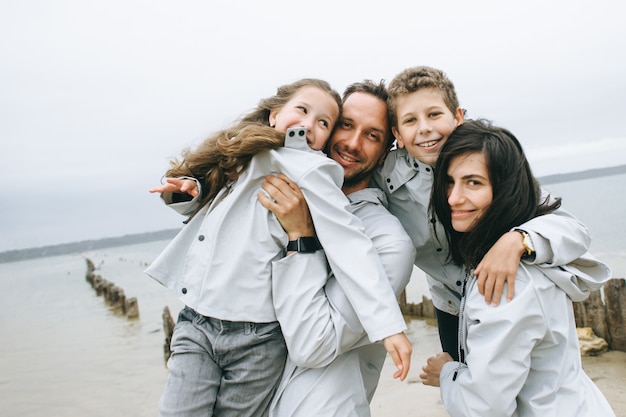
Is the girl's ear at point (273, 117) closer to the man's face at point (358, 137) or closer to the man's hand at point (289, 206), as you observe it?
the man's face at point (358, 137)

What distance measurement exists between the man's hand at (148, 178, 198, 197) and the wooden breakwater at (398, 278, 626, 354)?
622 cm

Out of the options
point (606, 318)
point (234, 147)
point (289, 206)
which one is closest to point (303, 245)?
point (289, 206)

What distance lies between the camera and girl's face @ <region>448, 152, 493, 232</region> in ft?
8.25

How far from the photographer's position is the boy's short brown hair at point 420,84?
120 inches

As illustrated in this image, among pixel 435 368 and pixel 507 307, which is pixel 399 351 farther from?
pixel 435 368

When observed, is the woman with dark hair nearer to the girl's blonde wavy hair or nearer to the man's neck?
the man's neck

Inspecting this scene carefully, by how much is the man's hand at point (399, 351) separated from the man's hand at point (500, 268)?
0.46 metres

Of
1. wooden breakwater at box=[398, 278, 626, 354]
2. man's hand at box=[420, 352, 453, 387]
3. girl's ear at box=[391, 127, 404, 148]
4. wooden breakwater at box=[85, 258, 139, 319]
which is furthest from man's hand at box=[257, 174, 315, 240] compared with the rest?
wooden breakwater at box=[85, 258, 139, 319]

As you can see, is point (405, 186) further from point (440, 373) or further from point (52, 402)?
point (52, 402)

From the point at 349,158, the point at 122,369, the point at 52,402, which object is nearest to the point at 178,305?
the point at 122,369

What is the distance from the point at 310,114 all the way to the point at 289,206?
774mm

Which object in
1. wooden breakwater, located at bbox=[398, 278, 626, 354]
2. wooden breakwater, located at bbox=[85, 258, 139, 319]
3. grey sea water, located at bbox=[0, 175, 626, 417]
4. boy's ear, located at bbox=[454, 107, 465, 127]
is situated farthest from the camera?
wooden breakwater, located at bbox=[85, 258, 139, 319]

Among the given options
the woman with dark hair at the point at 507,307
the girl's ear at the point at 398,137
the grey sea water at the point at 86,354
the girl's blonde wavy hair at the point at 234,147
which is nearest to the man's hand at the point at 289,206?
the girl's blonde wavy hair at the point at 234,147

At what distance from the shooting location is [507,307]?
2113 millimetres
